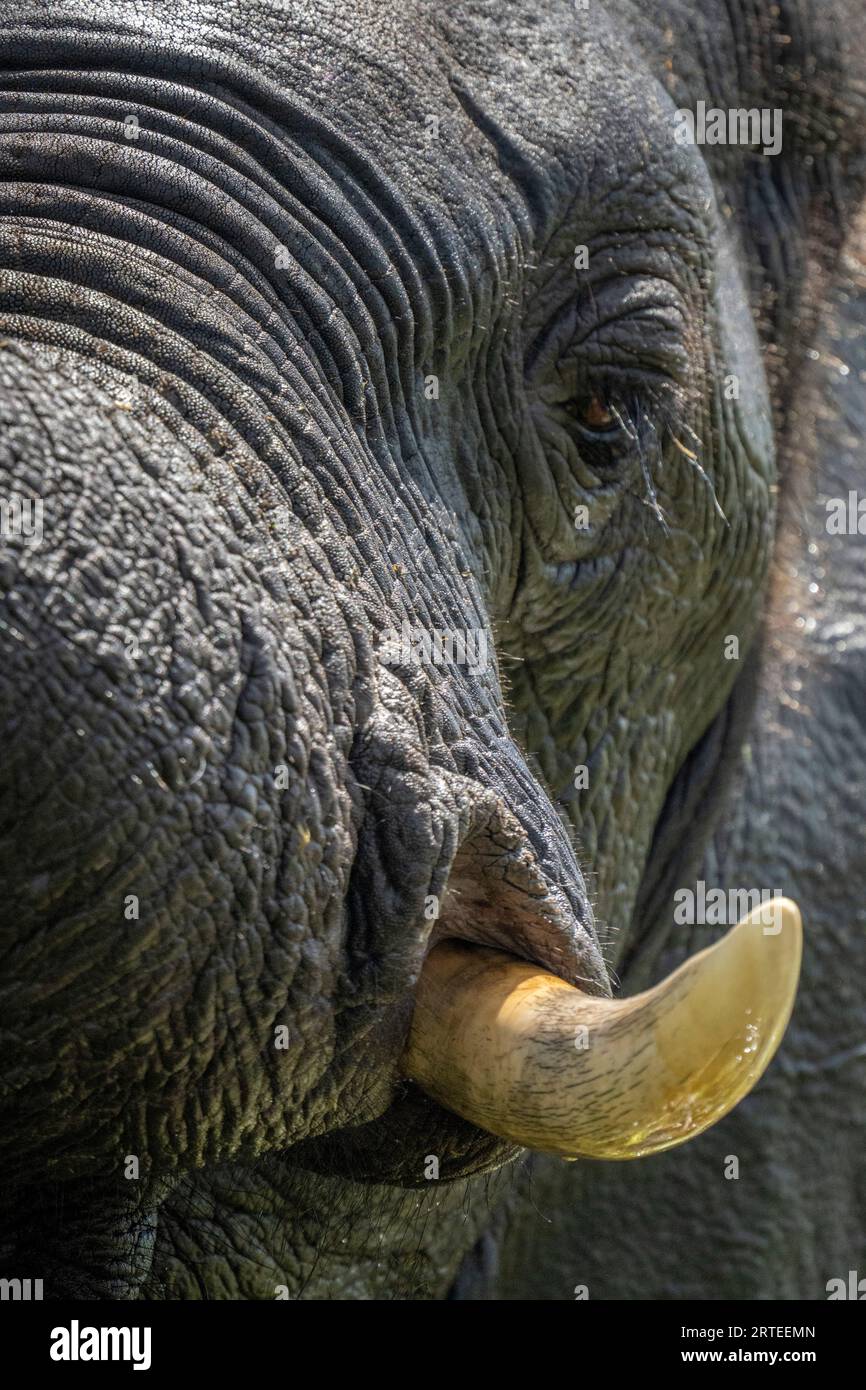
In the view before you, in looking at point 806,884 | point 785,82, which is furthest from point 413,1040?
point 785,82

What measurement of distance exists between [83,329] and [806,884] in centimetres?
195

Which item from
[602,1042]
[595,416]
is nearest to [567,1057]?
[602,1042]

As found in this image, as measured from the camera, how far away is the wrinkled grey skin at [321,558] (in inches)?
69.3

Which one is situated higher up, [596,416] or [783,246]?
[783,246]

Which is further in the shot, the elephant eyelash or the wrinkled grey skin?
the elephant eyelash

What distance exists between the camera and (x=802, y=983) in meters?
3.52

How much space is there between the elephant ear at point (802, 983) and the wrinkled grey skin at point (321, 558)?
1.09 feet

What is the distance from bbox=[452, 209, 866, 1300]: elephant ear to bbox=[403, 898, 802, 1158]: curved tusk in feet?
4.42

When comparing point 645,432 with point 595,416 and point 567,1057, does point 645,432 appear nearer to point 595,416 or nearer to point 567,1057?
point 595,416

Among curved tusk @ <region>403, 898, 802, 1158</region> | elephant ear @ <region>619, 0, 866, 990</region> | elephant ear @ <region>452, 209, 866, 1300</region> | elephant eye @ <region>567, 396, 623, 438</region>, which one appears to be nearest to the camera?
curved tusk @ <region>403, 898, 802, 1158</region>

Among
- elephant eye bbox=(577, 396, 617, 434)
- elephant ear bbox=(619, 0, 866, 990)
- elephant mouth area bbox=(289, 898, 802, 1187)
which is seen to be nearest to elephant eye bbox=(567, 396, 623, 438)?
elephant eye bbox=(577, 396, 617, 434)

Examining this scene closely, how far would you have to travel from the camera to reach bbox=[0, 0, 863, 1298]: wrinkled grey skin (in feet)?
5.78

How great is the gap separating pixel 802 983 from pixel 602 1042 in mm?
1732

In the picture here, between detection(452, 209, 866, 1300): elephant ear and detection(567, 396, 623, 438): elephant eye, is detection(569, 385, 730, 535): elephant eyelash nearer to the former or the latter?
detection(567, 396, 623, 438): elephant eye
